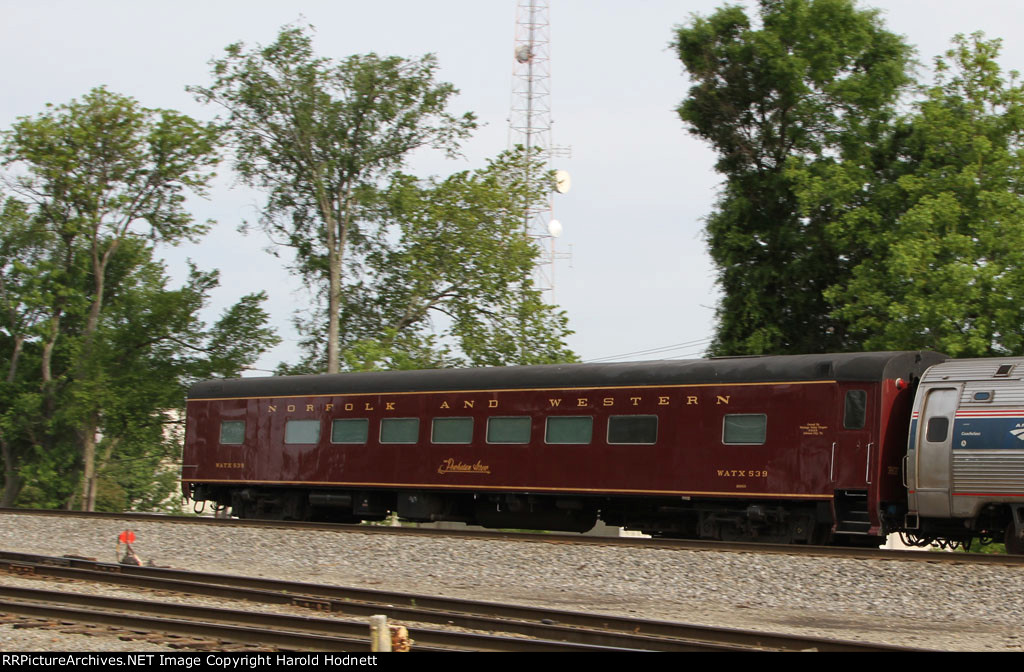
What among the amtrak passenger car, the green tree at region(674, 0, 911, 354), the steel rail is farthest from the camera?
→ the green tree at region(674, 0, 911, 354)

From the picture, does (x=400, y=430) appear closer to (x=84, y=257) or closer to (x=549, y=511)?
(x=549, y=511)

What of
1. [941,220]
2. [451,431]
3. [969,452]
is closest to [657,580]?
[969,452]

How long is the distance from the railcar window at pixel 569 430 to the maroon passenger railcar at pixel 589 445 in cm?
3

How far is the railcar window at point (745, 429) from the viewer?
17500mm

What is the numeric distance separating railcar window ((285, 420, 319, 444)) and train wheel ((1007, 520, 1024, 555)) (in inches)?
493

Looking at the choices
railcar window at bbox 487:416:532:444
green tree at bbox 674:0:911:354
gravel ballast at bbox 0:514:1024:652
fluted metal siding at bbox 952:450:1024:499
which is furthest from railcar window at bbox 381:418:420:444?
green tree at bbox 674:0:911:354

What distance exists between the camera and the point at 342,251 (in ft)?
129

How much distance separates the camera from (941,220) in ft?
91.4

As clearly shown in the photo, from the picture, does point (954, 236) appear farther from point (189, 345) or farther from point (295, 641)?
point (189, 345)

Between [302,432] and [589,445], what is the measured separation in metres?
6.59

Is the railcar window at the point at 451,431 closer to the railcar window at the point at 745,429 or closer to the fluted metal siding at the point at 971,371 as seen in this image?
the railcar window at the point at 745,429

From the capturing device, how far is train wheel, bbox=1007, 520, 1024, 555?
51.1ft

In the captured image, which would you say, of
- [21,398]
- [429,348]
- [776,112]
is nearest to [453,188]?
[429,348]

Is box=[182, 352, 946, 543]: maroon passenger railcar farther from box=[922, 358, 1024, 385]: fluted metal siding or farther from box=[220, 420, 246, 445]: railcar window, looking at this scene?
box=[922, 358, 1024, 385]: fluted metal siding
